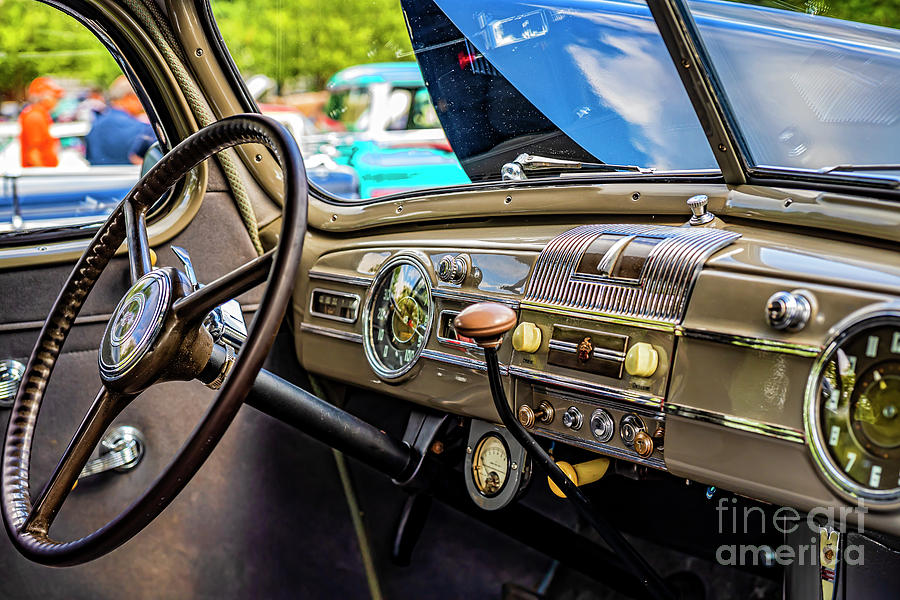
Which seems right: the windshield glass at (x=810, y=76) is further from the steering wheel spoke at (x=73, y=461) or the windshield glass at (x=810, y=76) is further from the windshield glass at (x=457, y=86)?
the steering wheel spoke at (x=73, y=461)

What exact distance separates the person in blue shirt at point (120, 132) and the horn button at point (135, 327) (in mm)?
1000

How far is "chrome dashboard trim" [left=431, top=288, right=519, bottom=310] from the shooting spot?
166 cm

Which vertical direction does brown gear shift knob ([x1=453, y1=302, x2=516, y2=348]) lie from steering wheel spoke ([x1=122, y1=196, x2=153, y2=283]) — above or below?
below

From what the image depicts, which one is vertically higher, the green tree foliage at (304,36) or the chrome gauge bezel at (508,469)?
the green tree foliage at (304,36)

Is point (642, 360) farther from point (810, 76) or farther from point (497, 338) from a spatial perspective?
point (810, 76)

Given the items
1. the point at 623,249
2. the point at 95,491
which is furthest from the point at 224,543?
the point at 623,249

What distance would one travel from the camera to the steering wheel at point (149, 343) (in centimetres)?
123

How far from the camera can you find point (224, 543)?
2.29 meters

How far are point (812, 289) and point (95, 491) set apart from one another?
172 cm

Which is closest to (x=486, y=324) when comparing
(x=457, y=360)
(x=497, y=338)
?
Answer: (x=497, y=338)

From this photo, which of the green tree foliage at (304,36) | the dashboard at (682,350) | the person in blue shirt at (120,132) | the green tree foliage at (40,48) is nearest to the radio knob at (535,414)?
the dashboard at (682,350)

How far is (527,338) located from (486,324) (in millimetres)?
245

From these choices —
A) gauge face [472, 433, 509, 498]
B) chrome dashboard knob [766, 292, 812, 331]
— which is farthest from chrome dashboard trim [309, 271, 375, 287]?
chrome dashboard knob [766, 292, 812, 331]

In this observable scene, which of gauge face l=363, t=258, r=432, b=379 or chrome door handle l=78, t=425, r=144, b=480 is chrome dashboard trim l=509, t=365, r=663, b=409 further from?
chrome door handle l=78, t=425, r=144, b=480
